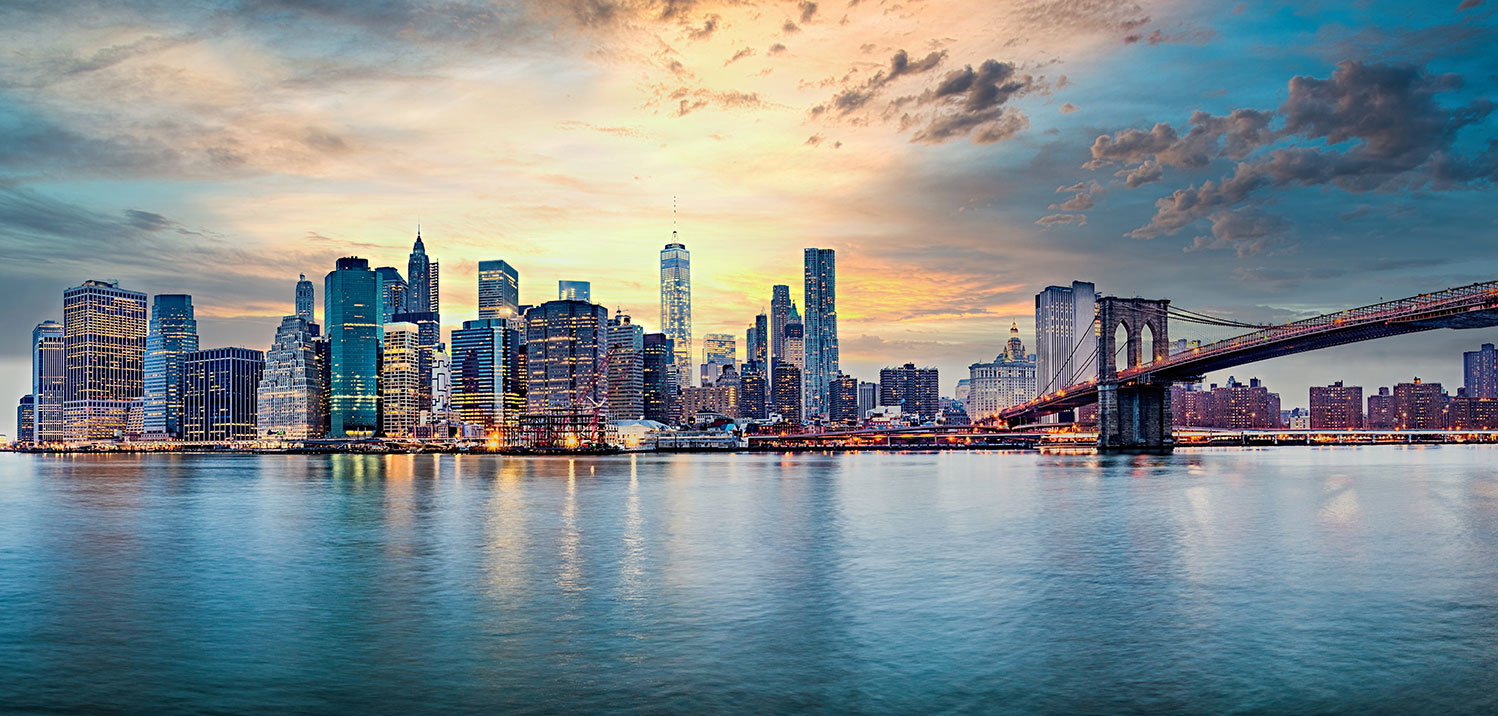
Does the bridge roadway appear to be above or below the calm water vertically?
above

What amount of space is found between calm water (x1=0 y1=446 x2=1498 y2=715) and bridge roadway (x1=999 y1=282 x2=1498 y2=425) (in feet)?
76.4

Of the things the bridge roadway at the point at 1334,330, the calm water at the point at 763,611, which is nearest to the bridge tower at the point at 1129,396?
the bridge roadway at the point at 1334,330

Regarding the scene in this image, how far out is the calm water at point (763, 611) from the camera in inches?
708

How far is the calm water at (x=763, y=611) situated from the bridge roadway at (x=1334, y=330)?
76.4 ft

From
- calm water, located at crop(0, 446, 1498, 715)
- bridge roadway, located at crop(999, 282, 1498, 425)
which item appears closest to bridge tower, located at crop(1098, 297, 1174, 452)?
bridge roadway, located at crop(999, 282, 1498, 425)

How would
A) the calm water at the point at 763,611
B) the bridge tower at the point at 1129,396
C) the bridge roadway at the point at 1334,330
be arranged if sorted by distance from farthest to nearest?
1. the bridge tower at the point at 1129,396
2. the bridge roadway at the point at 1334,330
3. the calm water at the point at 763,611

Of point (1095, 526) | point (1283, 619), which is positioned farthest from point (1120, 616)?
point (1095, 526)

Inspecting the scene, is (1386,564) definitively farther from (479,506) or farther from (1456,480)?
(1456,480)

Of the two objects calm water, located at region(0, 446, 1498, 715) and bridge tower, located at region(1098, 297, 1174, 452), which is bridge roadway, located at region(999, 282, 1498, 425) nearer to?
bridge tower, located at region(1098, 297, 1174, 452)

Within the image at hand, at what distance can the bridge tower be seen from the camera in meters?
119

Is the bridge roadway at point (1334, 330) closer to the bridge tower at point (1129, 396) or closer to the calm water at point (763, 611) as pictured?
the bridge tower at point (1129, 396)

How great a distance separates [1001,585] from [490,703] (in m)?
16.2

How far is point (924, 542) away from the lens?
129ft

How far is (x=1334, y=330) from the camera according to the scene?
8188cm
